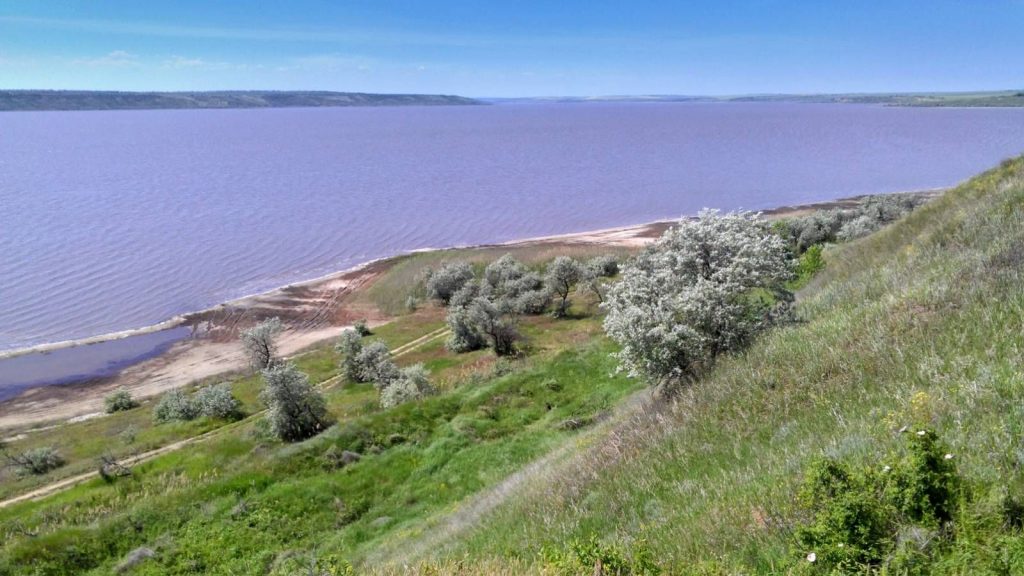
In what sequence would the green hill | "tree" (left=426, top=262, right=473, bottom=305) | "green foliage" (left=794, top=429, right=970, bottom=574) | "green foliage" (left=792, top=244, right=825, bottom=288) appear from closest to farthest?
"green foliage" (left=794, top=429, right=970, bottom=574)
the green hill
"green foliage" (left=792, top=244, right=825, bottom=288)
"tree" (left=426, top=262, right=473, bottom=305)

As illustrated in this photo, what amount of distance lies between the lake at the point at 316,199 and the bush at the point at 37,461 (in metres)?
23.4

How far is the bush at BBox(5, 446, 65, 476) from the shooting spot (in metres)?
26.6

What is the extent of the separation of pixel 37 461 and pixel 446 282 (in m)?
30.4

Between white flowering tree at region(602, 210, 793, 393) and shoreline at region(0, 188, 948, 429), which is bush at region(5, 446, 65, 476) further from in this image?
white flowering tree at region(602, 210, 793, 393)

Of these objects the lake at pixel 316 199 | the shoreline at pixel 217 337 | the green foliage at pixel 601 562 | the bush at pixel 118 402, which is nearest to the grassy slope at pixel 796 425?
the green foliage at pixel 601 562

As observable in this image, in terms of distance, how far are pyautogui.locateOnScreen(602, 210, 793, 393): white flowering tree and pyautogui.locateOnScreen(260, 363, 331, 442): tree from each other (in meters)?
15.0

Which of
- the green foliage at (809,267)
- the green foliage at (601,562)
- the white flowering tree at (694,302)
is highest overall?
the white flowering tree at (694,302)

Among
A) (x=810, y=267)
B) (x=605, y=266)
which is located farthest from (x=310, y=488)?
(x=605, y=266)

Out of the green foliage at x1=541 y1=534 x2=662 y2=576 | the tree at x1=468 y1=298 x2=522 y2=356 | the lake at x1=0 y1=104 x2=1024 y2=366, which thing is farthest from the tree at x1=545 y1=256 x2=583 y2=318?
the green foliage at x1=541 y1=534 x2=662 y2=576

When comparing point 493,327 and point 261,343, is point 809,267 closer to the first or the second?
point 493,327

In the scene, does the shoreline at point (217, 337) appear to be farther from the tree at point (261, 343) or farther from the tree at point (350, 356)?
the tree at point (350, 356)

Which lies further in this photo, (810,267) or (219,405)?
(219,405)

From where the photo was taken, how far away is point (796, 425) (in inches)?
320

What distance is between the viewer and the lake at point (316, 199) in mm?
56812
